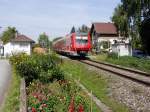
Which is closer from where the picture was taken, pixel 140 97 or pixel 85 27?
pixel 140 97

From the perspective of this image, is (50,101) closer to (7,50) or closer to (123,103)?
(123,103)

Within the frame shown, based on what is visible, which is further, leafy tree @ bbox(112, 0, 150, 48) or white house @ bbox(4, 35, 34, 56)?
white house @ bbox(4, 35, 34, 56)

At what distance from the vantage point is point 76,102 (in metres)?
12.7

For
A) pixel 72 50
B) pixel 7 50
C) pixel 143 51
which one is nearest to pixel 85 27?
pixel 7 50

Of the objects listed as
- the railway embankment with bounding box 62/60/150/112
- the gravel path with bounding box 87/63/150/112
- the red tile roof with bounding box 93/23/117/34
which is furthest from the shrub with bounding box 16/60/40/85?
the red tile roof with bounding box 93/23/117/34

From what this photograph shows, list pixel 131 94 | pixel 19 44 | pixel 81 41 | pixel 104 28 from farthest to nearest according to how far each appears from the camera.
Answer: pixel 104 28 < pixel 19 44 < pixel 81 41 < pixel 131 94

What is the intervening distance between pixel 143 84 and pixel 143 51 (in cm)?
4009

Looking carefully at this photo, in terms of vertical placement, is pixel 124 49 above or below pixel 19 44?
below

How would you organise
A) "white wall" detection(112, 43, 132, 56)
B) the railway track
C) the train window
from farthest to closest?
"white wall" detection(112, 43, 132, 56) → the train window → the railway track

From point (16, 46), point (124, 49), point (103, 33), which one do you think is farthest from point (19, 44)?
point (124, 49)

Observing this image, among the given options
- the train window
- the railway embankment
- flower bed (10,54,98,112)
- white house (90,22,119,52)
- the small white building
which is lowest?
the railway embankment

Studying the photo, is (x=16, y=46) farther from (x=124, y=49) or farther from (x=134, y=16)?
(x=134, y=16)

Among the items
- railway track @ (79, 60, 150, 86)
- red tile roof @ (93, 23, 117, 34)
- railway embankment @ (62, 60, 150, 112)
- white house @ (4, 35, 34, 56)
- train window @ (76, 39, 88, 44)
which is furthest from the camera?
red tile roof @ (93, 23, 117, 34)

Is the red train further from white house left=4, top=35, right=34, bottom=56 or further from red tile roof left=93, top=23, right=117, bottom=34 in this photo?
red tile roof left=93, top=23, right=117, bottom=34
